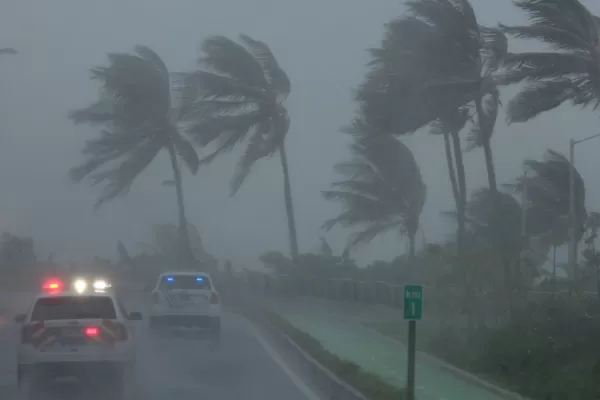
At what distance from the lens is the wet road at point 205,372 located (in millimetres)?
15055

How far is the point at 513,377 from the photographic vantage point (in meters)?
16.0

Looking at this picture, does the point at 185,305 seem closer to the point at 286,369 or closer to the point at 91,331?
the point at 286,369

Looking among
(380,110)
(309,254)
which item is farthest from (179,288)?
(309,254)

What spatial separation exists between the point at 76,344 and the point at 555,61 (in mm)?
13366

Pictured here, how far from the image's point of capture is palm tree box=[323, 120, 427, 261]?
42.2m

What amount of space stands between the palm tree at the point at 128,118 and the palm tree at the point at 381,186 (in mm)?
8683

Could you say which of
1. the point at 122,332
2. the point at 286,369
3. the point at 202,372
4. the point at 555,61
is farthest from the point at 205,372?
the point at 555,61

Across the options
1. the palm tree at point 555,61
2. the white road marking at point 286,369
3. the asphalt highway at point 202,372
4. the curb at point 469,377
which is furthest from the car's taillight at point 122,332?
the palm tree at point 555,61

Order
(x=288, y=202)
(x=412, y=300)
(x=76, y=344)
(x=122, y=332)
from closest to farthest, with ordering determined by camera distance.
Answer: (x=412, y=300)
(x=76, y=344)
(x=122, y=332)
(x=288, y=202)

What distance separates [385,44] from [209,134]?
38.9ft

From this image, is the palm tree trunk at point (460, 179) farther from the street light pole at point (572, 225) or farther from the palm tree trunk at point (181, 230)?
the palm tree trunk at point (181, 230)

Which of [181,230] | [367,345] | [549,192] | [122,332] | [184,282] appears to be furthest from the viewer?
[181,230]

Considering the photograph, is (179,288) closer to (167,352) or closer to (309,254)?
(167,352)

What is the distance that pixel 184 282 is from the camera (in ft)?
85.6
